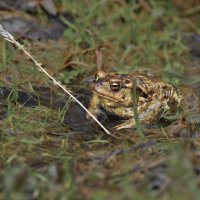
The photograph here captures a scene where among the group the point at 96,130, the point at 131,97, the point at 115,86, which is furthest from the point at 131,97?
the point at 96,130

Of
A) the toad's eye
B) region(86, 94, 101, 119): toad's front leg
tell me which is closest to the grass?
region(86, 94, 101, 119): toad's front leg

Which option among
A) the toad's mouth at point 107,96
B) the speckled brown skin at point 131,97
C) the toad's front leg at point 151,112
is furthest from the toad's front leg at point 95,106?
the toad's front leg at point 151,112

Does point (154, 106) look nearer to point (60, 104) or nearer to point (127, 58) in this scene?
point (60, 104)

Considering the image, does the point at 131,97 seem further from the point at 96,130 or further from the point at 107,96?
the point at 96,130

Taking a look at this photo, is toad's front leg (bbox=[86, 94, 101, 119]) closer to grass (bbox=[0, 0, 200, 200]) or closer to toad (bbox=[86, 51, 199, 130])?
toad (bbox=[86, 51, 199, 130])

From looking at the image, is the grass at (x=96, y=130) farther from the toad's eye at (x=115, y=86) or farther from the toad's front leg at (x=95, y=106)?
the toad's eye at (x=115, y=86)
